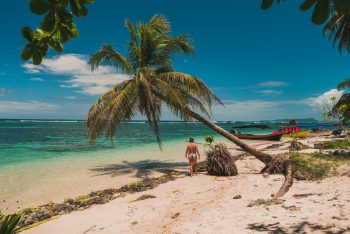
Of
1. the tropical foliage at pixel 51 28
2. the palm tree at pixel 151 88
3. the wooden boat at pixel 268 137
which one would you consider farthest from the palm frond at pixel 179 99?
the wooden boat at pixel 268 137

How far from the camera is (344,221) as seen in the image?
13.6 ft

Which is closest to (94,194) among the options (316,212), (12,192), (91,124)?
(12,192)

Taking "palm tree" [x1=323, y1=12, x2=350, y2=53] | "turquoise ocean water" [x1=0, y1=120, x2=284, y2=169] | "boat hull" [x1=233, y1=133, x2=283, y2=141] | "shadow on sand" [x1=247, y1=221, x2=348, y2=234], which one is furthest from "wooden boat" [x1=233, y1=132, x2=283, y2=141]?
"shadow on sand" [x1=247, y1=221, x2=348, y2=234]

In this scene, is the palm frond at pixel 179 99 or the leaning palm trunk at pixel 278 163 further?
the palm frond at pixel 179 99

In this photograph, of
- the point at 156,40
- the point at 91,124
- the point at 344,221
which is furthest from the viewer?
the point at 156,40

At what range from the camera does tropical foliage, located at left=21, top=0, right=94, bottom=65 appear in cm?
157

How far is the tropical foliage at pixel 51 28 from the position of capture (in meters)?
1.57

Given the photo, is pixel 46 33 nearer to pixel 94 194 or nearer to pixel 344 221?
pixel 344 221

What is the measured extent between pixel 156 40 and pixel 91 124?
15.4ft

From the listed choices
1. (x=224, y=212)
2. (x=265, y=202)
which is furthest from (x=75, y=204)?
(x=265, y=202)

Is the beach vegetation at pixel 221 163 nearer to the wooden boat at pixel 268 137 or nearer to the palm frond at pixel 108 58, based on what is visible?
the palm frond at pixel 108 58

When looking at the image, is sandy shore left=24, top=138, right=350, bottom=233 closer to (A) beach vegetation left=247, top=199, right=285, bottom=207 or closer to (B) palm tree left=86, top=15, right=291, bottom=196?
(A) beach vegetation left=247, top=199, right=285, bottom=207

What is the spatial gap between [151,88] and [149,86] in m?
0.53

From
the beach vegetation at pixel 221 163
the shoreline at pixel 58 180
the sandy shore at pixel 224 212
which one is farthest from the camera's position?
the beach vegetation at pixel 221 163
